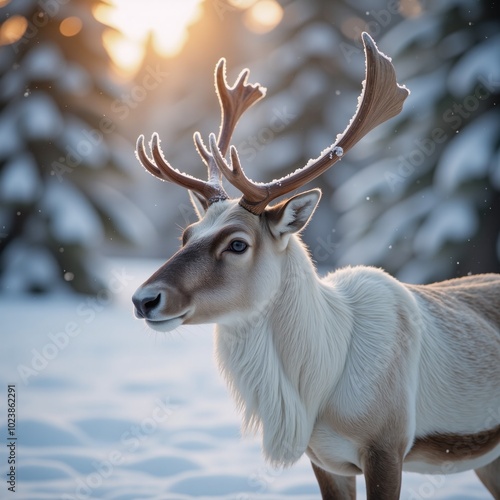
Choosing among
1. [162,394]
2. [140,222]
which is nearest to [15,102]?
[140,222]

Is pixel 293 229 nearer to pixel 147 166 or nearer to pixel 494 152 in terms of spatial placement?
pixel 147 166

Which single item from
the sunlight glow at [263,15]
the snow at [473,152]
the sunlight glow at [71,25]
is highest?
the sunlight glow at [263,15]

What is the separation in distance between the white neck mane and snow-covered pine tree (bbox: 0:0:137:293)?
7997 millimetres

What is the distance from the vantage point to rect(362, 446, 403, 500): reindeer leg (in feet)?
9.85

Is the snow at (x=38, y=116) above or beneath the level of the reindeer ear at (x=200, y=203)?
above

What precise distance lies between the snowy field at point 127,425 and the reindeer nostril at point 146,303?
0.27 metres

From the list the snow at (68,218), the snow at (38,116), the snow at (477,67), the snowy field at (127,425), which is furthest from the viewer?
the snow at (38,116)

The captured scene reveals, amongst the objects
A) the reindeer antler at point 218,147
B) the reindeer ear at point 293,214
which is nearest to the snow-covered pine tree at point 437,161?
the reindeer antler at point 218,147

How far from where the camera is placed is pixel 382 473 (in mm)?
3000

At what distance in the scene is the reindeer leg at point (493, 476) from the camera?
386 cm

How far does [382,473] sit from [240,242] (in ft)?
4.00

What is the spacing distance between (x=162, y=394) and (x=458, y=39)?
637 cm

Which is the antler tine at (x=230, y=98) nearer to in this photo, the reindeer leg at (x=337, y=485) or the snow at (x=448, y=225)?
the reindeer leg at (x=337, y=485)

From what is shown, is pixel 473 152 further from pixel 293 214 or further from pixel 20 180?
pixel 20 180
